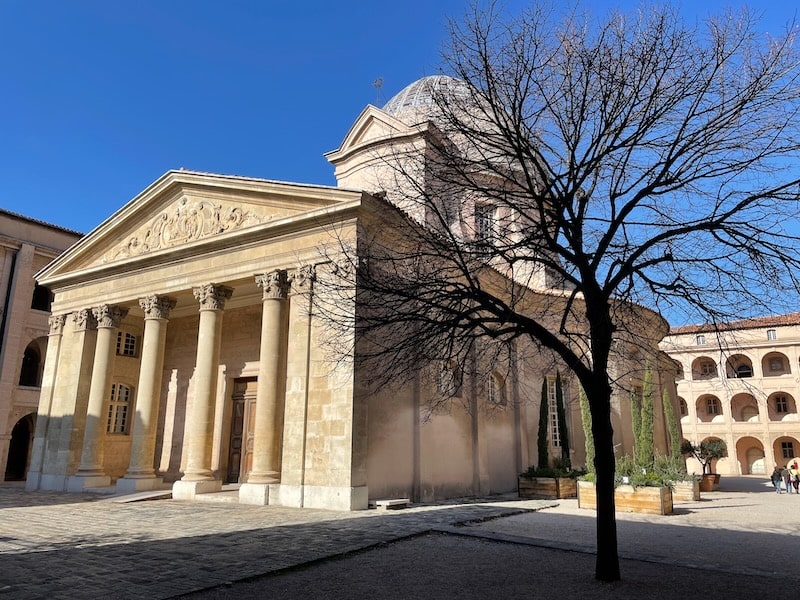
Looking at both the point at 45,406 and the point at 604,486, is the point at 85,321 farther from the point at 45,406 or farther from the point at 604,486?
the point at 604,486

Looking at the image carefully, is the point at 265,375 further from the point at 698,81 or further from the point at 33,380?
the point at 33,380

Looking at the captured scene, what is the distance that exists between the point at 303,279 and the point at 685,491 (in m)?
13.0

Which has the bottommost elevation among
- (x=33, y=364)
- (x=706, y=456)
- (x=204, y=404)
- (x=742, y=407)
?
(x=706, y=456)

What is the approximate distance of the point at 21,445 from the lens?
91.2ft

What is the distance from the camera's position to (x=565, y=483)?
17.9 m

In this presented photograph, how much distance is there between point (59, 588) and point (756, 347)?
5343cm

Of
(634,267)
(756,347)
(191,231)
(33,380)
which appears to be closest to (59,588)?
(634,267)

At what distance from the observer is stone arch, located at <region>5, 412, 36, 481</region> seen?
2759cm

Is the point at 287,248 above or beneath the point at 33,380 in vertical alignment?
above

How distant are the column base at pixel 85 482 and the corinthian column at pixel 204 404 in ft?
12.9

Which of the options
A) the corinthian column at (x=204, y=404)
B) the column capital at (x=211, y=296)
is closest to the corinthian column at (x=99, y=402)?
the corinthian column at (x=204, y=404)

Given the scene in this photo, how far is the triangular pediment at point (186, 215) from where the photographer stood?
1620cm

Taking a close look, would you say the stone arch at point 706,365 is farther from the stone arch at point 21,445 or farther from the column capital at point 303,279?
the stone arch at point 21,445

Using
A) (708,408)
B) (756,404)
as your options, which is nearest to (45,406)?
(708,408)
